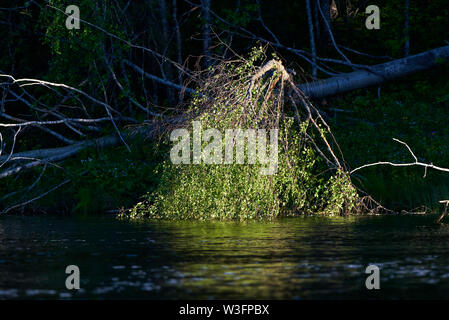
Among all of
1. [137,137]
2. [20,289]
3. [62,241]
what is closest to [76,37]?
[137,137]

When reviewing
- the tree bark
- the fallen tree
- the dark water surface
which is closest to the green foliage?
the dark water surface

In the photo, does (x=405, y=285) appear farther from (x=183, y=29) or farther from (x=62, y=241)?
(x=183, y=29)

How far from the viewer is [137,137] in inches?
818

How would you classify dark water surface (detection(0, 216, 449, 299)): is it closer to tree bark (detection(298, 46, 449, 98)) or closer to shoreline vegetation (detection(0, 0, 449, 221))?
shoreline vegetation (detection(0, 0, 449, 221))

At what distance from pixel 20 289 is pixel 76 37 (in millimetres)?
11834

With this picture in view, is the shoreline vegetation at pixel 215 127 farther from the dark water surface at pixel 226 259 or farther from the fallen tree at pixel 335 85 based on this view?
the dark water surface at pixel 226 259

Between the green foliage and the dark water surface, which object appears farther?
the green foliage

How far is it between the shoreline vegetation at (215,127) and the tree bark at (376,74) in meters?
0.04

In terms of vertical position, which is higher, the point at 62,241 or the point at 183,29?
the point at 183,29

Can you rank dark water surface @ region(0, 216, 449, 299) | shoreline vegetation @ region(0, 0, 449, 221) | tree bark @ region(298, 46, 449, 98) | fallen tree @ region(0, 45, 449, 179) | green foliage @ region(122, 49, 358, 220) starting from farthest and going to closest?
tree bark @ region(298, 46, 449, 98), fallen tree @ region(0, 45, 449, 179), shoreline vegetation @ region(0, 0, 449, 221), green foliage @ region(122, 49, 358, 220), dark water surface @ region(0, 216, 449, 299)

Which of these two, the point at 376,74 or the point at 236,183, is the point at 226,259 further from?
the point at 376,74

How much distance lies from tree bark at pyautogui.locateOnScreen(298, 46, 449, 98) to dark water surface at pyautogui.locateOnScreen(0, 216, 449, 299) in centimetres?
683

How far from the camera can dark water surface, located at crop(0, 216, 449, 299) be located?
25.5ft
